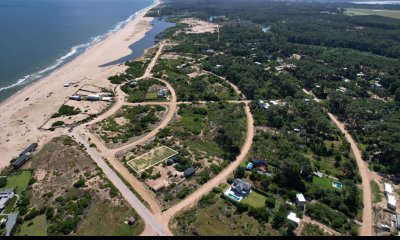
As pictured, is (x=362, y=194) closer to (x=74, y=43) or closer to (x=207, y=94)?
(x=207, y=94)

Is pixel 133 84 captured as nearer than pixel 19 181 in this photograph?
No

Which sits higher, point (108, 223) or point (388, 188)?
point (388, 188)

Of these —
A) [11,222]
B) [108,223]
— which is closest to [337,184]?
[108,223]

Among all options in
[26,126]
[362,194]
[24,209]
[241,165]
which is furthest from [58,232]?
[362,194]

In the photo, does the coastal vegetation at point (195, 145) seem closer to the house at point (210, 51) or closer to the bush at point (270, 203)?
the bush at point (270, 203)

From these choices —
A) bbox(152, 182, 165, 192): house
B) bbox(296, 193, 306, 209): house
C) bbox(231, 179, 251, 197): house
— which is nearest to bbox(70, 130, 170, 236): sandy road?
bbox(152, 182, 165, 192): house

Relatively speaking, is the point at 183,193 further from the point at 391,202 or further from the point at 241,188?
the point at 391,202

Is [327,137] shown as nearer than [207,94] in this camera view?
Yes
